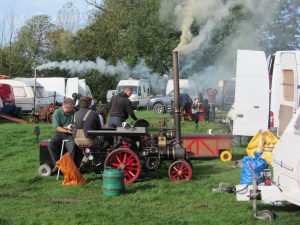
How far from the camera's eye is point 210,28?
989 inches

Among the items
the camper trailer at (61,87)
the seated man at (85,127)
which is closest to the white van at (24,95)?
the camper trailer at (61,87)

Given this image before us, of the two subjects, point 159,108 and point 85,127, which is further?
point 159,108

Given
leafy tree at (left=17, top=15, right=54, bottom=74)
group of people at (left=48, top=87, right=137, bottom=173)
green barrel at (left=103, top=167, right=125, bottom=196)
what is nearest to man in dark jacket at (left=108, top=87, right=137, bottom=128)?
group of people at (left=48, top=87, right=137, bottom=173)

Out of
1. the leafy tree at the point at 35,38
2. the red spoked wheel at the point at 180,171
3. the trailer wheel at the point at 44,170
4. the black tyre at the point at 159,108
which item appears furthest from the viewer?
the leafy tree at the point at 35,38

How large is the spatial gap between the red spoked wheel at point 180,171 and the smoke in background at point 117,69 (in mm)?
31384

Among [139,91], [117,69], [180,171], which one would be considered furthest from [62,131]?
[117,69]

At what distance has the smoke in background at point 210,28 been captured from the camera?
2052 centimetres

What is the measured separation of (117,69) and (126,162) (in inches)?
1315

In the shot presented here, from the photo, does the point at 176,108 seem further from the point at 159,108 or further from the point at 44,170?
the point at 159,108

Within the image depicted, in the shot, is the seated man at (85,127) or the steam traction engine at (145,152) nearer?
the steam traction engine at (145,152)

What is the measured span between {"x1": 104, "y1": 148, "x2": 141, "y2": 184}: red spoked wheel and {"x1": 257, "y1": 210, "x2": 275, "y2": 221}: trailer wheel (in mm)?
2908

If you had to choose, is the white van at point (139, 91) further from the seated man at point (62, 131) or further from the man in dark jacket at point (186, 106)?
the seated man at point (62, 131)

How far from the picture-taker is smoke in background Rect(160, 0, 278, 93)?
67.3ft

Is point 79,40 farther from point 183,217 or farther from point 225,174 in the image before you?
point 183,217
